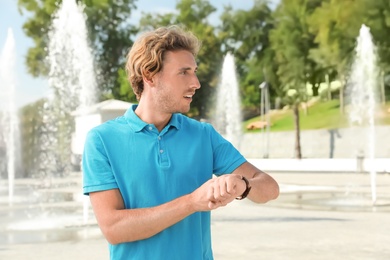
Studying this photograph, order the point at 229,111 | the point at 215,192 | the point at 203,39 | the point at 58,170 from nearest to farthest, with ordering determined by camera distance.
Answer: the point at 215,192, the point at 58,170, the point at 229,111, the point at 203,39

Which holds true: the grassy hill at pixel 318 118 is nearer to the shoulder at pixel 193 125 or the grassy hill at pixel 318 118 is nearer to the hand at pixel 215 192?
the shoulder at pixel 193 125

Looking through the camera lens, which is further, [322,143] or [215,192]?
[322,143]

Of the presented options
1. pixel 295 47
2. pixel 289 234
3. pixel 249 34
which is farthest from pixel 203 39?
pixel 289 234

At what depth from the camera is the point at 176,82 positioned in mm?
2025

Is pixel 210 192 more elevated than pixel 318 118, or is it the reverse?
pixel 318 118

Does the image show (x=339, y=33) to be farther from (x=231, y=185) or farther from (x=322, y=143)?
(x=231, y=185)

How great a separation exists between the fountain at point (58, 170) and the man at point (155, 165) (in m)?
7.59

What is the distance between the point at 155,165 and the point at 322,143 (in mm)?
38442

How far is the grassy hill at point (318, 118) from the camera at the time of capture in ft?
146

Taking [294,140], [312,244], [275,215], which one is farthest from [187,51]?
[294,140]

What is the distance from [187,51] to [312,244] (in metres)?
6.88

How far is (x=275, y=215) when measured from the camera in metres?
11.9

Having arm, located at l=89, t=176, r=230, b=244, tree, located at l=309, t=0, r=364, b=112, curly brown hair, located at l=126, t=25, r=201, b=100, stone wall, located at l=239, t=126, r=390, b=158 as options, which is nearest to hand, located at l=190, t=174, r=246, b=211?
arm, located at l=89, t=176, r=230, b=244

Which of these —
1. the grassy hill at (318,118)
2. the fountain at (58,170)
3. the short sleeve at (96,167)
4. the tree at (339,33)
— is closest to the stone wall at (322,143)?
the tree at (339,33)
